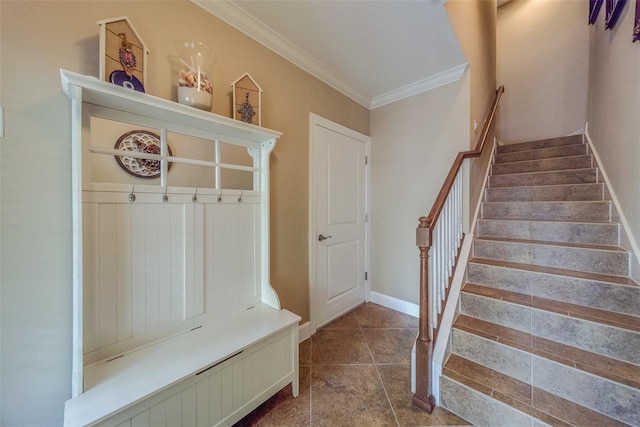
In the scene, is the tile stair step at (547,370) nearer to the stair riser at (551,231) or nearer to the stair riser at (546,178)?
the stair riser at (551,231)

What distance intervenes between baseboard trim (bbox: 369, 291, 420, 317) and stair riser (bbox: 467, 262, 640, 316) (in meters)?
0.79

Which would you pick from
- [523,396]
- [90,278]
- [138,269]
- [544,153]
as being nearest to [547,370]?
[523,396]

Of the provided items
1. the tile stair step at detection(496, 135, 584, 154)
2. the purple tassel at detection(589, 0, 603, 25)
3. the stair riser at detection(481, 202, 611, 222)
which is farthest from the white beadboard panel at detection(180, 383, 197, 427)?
the purple tassel at detection(589, 0, 603, 25)

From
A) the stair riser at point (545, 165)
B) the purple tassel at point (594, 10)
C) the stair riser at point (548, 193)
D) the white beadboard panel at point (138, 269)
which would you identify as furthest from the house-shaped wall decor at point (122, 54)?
the purple tassel at point (594, 10)

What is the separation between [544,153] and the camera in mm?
2852

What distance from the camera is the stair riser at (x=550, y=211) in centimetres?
189

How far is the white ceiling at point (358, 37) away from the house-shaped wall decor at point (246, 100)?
419 mm

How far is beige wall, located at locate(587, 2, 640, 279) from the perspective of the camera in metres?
1.53

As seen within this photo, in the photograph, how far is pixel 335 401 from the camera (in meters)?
1.45

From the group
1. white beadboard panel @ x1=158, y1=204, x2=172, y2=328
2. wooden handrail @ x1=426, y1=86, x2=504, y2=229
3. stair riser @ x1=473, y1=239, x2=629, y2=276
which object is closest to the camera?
white beadboard panel @ x1=158, y1=204, x2=172, y2=328

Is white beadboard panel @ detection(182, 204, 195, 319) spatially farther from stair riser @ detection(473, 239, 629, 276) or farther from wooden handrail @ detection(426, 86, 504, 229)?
stair riser @ detection(473, 239, 629, 276)

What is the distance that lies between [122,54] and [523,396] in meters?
2.58

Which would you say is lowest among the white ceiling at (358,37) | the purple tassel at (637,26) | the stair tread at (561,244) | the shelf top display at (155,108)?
the stair tread at (561,244)

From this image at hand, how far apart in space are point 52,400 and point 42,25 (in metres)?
1.54
